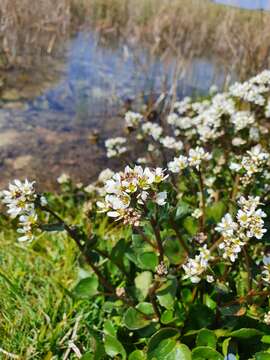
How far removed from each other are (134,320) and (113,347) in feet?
0.53

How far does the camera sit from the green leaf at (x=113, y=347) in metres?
1.70

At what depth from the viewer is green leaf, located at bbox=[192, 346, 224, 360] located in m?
1.50

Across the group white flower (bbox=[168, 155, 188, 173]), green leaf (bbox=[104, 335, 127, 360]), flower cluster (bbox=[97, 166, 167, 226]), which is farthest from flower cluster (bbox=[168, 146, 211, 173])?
green leaf (bbox=[104, 335, 127, 360])

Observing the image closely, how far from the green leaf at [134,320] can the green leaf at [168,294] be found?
0.31 feet

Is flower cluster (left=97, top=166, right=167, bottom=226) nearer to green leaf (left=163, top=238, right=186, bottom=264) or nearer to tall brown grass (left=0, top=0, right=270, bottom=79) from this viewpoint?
green leaf (left=163, top=238, right=186, bottom=264)

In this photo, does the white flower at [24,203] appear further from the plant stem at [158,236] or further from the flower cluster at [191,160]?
the flower cluster at [191,160]

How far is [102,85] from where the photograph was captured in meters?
5.82

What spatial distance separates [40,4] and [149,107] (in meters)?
3.53

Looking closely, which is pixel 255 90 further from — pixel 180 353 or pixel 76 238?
pixel 180 353

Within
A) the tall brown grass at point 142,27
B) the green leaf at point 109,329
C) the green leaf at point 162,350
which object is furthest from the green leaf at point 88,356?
the tall brown grass at point 142,27

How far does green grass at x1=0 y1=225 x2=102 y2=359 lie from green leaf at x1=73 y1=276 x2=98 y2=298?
0.34ft

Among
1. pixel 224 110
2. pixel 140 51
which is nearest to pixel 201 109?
pixel 224 110

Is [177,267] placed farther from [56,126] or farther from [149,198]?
[56,126]

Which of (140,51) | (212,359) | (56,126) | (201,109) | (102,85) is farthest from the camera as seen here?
(140,51)
